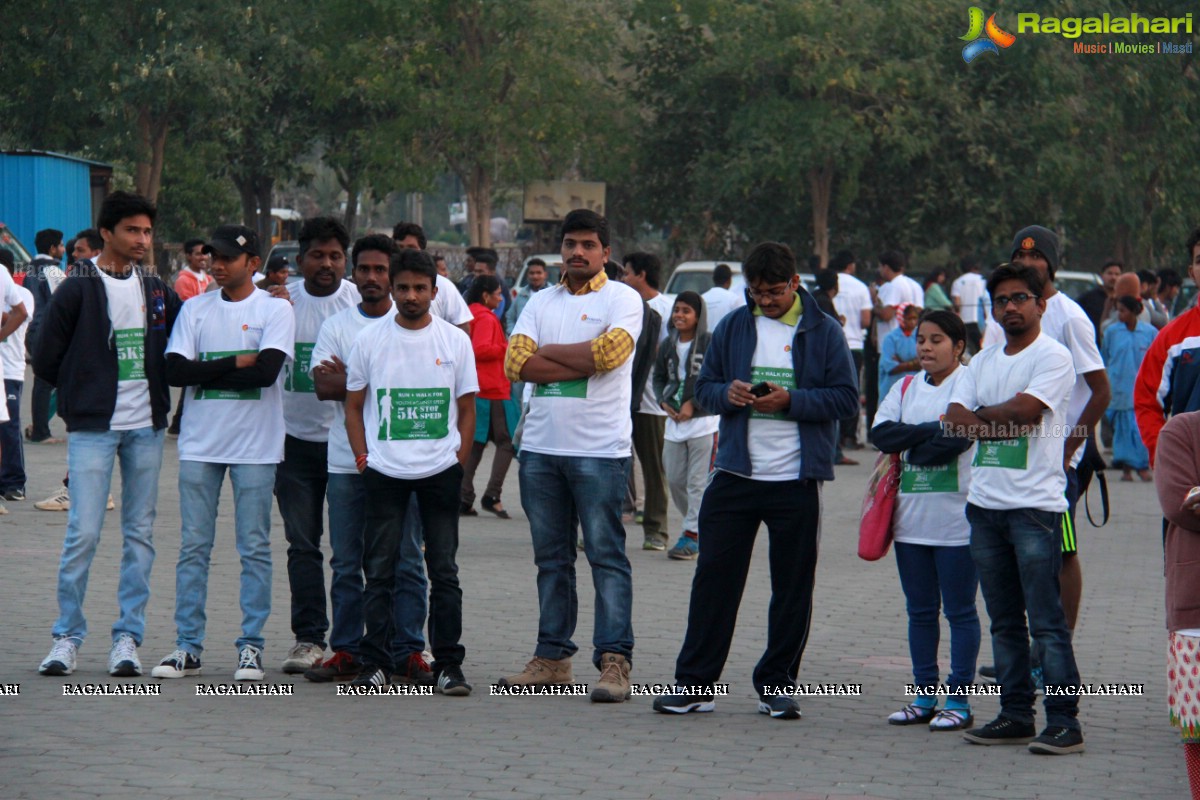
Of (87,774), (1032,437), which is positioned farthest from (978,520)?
(87,774)

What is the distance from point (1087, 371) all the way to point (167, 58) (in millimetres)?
30276

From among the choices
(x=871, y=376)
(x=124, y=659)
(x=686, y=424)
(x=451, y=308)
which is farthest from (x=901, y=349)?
(x=124, y=659)

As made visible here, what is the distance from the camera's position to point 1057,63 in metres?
32.6

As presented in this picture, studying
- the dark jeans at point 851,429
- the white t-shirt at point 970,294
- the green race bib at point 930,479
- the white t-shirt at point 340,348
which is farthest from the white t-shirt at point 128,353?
the white t-shirt at point 970,294

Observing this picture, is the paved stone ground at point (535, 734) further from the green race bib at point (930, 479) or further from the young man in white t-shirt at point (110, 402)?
the green race bib at point (930, 479)

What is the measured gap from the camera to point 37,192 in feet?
105

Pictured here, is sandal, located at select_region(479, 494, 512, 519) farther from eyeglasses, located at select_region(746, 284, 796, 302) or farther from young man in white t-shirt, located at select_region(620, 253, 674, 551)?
eyeglasses, located at select_region(746, 284, 796, 302)

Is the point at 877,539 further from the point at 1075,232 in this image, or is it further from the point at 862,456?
the point at 1075,232

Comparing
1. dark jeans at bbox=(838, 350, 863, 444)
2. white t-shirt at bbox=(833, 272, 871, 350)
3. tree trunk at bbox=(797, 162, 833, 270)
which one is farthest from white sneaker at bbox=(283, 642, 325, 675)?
tree trunk at bbox=(797, 162, 833, 270)

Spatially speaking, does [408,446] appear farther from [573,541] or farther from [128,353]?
[128,353]

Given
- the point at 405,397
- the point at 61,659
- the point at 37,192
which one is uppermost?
the point at 37,192

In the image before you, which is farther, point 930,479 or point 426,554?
point 426,554

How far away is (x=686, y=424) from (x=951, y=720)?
4892 mm

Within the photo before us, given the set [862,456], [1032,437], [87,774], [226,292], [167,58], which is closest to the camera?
[87,774]
